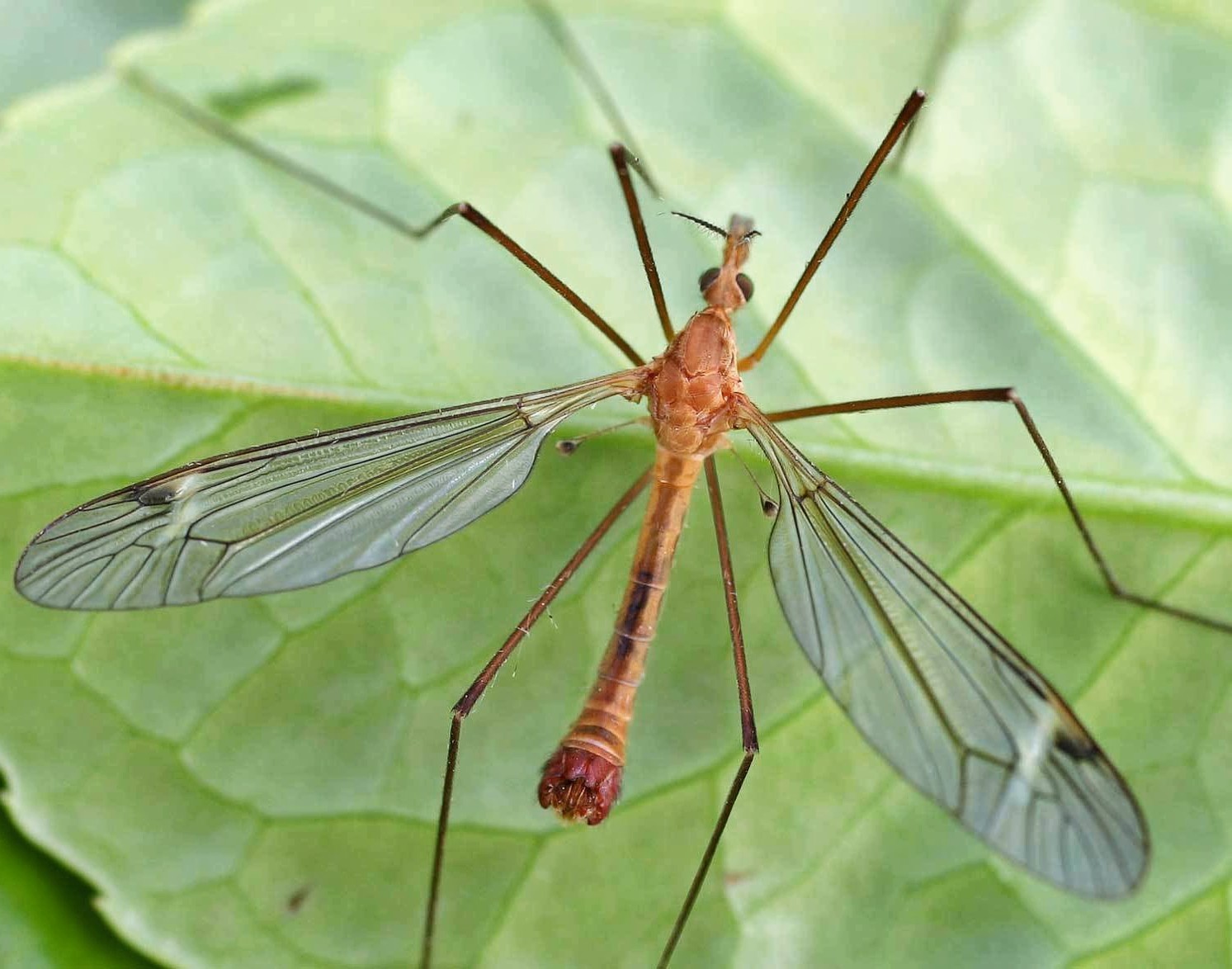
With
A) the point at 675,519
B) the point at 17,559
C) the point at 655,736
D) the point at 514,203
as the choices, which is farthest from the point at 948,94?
the point at 17,559

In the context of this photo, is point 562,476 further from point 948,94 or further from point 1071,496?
point 948,94

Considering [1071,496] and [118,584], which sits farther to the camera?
[1071,496]

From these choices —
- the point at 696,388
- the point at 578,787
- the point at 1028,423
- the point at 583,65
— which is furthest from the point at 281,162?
the point at 1028,423

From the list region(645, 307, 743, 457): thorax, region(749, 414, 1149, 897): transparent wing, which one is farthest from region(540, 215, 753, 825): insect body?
region(749, 414, 1149, 897): transparent wing

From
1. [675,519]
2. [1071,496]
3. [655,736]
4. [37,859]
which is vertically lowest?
[37,859]

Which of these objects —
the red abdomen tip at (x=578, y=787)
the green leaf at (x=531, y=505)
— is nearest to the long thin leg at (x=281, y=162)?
the green leaf at (x=531, y=505)

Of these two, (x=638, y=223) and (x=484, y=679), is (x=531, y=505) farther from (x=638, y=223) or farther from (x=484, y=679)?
(x=638, y=223)
